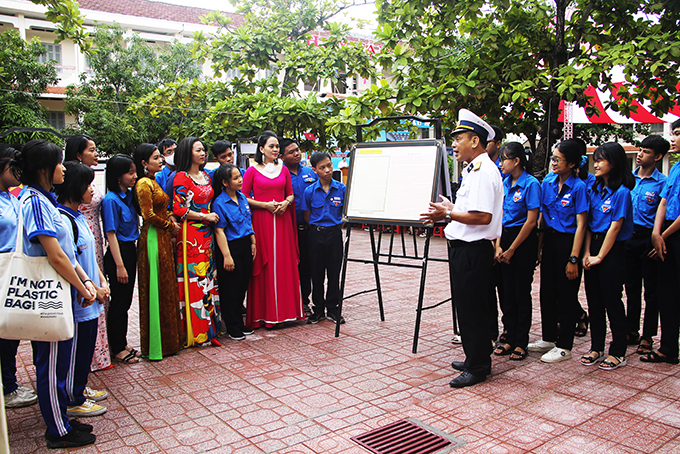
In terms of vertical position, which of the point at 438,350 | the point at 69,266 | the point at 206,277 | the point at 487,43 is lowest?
the point at 438,350

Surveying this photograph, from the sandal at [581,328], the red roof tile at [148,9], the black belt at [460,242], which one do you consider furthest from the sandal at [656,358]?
the red roof tile at [148,9]

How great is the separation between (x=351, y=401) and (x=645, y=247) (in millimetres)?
3035

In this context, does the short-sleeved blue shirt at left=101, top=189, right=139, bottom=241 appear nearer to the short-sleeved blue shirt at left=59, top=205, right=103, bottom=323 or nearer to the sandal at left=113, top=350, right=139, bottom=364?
the short-sleeved blue shirt at left=59, top=205, right=103, bottom=323

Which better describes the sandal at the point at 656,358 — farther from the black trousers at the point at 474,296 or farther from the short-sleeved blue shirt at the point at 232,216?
the short-sleeved blue shirt at the point at 232,216

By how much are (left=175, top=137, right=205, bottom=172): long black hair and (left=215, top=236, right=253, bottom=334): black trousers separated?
2.76 feet

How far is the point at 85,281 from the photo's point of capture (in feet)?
Answer: 10.1

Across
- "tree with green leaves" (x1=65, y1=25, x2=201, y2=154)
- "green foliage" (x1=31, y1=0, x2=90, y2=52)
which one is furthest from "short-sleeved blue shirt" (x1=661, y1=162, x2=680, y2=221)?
"tree with green leaves" (x1=65, y1=25, x2=201, y2=154)

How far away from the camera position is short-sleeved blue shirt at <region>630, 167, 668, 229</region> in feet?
15.0

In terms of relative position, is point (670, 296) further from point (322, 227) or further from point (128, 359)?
point (128, 359)

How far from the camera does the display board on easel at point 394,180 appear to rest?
15.2ft

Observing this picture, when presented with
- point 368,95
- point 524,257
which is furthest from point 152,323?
point 368,95

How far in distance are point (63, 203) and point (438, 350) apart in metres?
3.27

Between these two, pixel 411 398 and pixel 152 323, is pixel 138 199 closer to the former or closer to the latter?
pixel 152 323

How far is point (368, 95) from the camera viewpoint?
641 cm
